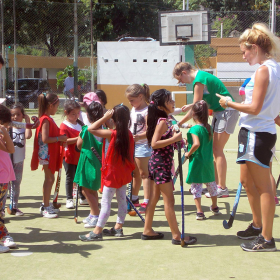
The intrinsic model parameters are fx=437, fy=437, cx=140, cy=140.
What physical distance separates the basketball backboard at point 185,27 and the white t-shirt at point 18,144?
15.4 metres

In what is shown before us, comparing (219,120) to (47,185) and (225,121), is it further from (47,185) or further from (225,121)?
(47,185)

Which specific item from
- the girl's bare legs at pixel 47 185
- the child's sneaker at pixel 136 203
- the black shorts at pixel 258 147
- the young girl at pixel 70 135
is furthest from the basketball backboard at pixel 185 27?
the black shorts at pixel 258 147

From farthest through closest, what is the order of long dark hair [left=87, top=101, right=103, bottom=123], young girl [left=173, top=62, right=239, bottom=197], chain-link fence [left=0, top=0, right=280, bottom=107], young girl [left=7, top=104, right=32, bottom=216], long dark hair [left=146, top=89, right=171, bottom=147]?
1. chain-link fence [left=0, top=0, right=280, bottom=107]
2. young girl [left=173, top=62, right=239, bottom=197]
3. young girl [left=7, top=104, right=32, bottom=216]
4. long dark hair [left=87, top=101, right=103, bottom=123]
5. long dark hair [left=146, top=89, right=171, bottom=147]

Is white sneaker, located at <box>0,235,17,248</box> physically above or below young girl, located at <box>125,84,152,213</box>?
below

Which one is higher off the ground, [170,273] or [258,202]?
[258,202]

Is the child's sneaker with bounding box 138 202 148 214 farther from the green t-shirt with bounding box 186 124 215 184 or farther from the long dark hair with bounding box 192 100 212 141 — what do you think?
the long dark hair with bounding box 192 100 212 141

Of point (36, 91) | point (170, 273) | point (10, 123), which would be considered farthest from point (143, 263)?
point (36, 91)

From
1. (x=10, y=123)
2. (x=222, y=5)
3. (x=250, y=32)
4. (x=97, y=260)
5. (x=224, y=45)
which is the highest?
(x=222, y=5)

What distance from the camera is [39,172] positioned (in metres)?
7.69

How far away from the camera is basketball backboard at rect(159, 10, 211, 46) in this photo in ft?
64.2

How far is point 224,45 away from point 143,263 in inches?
1109

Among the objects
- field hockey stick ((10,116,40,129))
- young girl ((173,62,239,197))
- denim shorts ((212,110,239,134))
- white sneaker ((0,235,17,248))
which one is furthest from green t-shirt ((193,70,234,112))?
white sneaker ((0,235,17,248))

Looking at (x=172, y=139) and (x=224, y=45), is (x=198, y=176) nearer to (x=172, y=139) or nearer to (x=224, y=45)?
(x=172, y=139)

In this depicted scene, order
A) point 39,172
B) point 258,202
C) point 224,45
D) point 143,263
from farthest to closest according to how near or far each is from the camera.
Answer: point 224,45, point 39,172, point 258,202, point 143,263
